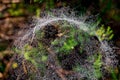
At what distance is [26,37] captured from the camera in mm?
2281

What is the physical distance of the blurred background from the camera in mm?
2520

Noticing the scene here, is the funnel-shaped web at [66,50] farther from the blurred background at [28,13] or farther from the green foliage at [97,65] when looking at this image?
the blurred background at [28,13]

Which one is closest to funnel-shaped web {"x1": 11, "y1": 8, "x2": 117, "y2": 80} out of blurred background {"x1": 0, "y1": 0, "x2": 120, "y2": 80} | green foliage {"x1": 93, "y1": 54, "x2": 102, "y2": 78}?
green foliage {"x1": 93, "y1": 54, "x2": 102, "y2": 78}

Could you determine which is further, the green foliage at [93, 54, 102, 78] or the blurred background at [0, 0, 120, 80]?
the blurred background at [0, 0, 120, 80]

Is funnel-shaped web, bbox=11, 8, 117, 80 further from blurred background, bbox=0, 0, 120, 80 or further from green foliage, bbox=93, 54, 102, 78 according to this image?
blurred background, bbox=0, 0, 120, 80

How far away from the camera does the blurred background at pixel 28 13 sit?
2520mm

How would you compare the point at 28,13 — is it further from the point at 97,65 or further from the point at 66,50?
the point at 97,65

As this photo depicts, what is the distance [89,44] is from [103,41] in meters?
0.11

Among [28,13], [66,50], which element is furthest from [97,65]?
[28,13]

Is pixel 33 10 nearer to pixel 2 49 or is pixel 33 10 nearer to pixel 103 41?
pixel 2 49

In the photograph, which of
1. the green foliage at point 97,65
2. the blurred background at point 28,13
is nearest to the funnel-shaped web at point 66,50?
the green foliage at point 97,65

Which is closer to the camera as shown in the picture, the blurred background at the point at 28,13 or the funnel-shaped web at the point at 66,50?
the funnel-shaped web at the point at 66,50

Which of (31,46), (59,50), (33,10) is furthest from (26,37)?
(33,10)

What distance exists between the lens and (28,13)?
2.76m
